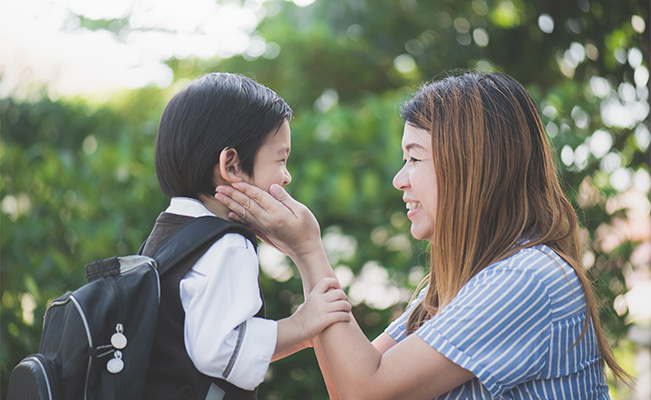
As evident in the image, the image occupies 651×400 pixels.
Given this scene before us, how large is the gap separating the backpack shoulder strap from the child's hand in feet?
0.80

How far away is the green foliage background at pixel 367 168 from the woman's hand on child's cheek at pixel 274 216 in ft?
3.93

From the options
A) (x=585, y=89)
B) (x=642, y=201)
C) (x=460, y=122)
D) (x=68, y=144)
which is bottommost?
(x=642, y=201)

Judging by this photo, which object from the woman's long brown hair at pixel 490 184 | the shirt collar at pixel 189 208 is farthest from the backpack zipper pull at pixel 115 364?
the woman's long brown hair at pixel 490 184

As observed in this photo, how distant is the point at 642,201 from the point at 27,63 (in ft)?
19.6

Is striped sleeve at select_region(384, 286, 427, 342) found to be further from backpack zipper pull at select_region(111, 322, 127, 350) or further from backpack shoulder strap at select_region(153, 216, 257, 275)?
backpack zipper pull at select_region(111, 322, 127, 350)

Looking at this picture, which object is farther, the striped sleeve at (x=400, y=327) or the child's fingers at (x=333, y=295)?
the striped sleeve at (x=400, y=327)

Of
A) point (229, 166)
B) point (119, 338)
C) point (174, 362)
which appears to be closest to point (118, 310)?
point (119, 338)

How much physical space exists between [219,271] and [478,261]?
652 mm

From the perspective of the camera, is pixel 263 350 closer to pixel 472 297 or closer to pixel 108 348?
pixel 108 348

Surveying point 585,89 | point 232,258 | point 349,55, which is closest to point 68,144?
point 349,55

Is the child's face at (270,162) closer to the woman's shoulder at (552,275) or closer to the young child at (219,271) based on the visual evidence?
the young child at (219,271)

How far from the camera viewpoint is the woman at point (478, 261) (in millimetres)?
1514

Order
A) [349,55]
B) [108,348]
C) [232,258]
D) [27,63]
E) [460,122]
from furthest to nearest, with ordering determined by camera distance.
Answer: [27,63], [349,55], [460,122], [232,258], [108,348]

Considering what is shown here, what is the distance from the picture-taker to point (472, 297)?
154cm
